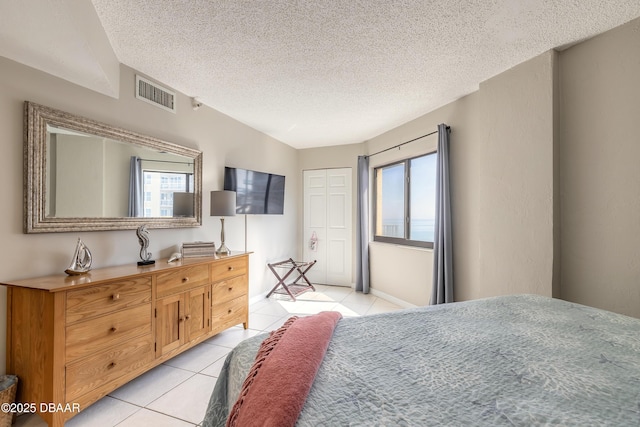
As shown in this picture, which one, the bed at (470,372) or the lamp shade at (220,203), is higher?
the lamp shade at (220,203)

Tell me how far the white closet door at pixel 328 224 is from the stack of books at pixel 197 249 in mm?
2488

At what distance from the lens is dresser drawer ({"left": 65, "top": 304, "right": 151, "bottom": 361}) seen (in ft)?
5.53

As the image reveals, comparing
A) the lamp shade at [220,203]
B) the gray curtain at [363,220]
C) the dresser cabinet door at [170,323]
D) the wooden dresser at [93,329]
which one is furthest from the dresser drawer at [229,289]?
the gray curtain at [363,220]

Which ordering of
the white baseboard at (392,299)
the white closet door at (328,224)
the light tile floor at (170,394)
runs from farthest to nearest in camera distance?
the white closet door at (328,224) < the white baseboard at (392,299) < the light tile floor at (170,394)

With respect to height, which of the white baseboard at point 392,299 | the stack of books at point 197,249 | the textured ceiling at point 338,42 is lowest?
the white baseboard at point 392,299

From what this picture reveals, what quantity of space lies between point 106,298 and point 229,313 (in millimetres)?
1302

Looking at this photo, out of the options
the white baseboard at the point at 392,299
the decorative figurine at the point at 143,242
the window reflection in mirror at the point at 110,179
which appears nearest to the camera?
the window reflection in mirror at the point at 110,179

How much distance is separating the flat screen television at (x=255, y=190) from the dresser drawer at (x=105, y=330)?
182 centimetres

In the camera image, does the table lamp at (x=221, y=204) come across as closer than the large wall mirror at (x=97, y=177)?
No

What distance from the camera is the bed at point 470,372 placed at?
2.35 feet

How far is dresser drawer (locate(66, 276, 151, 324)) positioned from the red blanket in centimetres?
137

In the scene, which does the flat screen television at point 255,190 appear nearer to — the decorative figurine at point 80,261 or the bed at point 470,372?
the decorative figurine at point 80,261

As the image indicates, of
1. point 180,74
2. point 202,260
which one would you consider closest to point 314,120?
point 180,74

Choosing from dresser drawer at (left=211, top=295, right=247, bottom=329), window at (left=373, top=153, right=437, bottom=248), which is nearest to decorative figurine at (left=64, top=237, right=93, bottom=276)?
dresser drawer at (left=211, top=295, right=247, bottom=329)
